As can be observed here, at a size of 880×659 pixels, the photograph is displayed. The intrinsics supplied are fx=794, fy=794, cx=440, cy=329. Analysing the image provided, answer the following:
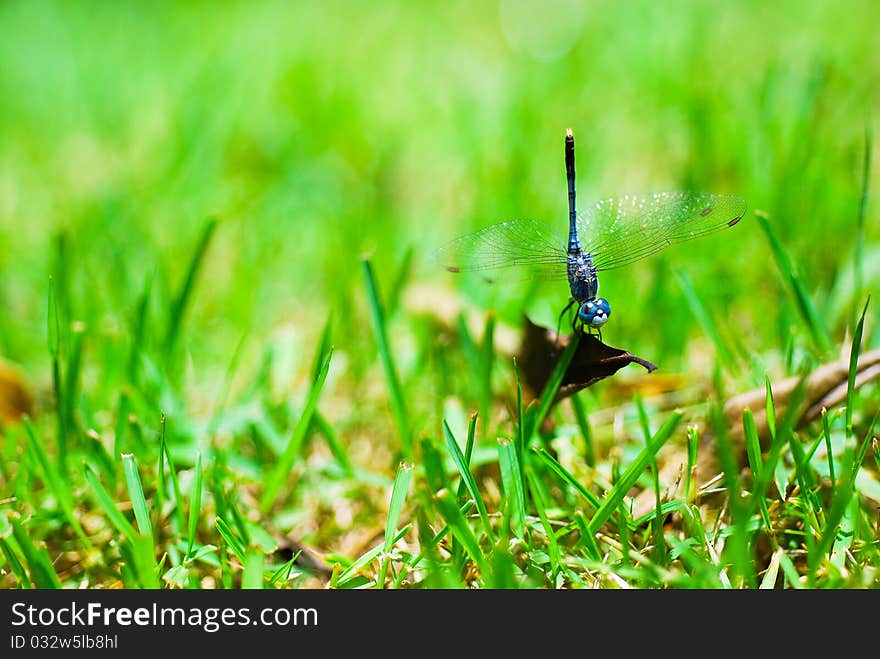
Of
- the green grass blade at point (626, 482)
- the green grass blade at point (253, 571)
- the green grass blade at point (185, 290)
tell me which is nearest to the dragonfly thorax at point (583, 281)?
the green grass blade at point (626, 482)

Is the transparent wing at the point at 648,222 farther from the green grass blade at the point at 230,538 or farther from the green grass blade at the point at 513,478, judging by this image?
the green grass blade at the point at 230,538

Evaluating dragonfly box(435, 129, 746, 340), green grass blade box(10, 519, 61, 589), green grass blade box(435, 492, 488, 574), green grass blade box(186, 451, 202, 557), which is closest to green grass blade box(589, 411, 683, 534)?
green grass blade box(435, 492, 488, 574)

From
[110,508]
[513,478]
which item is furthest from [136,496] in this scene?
[513,478]

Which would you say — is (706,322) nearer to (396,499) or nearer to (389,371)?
(389,371)

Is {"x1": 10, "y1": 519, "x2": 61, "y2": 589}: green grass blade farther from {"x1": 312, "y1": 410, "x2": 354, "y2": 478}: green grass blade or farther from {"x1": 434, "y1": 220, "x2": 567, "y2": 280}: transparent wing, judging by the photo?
{"x1": 434, "y1": 220, "x2": 567, "y2": 280}: transparent wing
